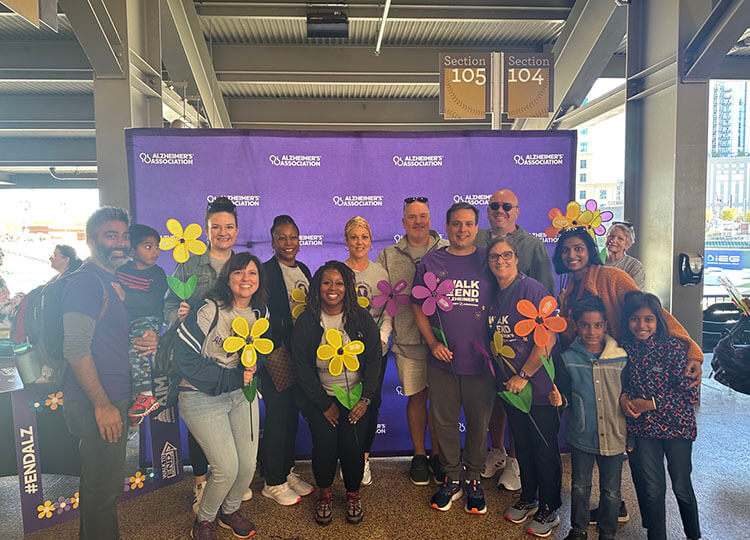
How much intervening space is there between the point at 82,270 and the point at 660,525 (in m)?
2.81

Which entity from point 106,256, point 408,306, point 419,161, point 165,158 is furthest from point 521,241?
point 165,158

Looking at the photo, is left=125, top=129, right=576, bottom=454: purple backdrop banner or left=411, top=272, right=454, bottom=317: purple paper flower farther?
left=125, top=129, right=576, bottom=454: purple backdrop banner

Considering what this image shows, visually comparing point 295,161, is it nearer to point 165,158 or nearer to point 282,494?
point 165,158

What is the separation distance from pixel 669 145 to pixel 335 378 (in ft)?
12.1

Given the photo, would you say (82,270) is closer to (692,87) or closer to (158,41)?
(158,41)

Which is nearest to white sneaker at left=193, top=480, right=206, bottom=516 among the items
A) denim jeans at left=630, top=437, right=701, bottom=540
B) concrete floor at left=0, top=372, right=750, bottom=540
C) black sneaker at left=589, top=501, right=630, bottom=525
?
concrete floor at left=0, top=372, right=750, bottom=540

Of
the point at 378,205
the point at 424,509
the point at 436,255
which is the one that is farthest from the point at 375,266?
the point at 424,509

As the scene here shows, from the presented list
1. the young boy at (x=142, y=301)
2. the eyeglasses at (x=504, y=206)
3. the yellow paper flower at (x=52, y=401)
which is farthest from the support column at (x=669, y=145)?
the yellow paper flower at (x=52, y=401)

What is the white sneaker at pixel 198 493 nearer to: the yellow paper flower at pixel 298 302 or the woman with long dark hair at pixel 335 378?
the woman with long dark hair at pixel 335 378

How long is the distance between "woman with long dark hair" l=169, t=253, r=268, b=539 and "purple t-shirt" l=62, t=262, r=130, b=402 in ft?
0.77

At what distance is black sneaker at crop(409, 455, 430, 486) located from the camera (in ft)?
9.59

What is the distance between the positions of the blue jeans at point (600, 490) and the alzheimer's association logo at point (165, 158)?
284 centimetres

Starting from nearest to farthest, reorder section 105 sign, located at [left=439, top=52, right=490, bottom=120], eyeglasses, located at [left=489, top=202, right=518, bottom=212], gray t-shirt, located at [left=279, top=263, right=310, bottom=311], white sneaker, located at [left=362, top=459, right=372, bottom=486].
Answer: gray t-shirt, located at [left=279, top=263, right=310, bottom=311]
eyeglasses, located at [left=489, top=202, right=518, bottom=212]
white sneaker, located at [left=362, top=459, right=372, bottom=486]
section 105 sign, located at [left=439, top=52, right=490, bottom=120]

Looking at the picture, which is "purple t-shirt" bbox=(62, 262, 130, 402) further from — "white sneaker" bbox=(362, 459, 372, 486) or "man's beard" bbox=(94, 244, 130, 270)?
"white sneaker" bbox=(362, 459, 372, 486)
